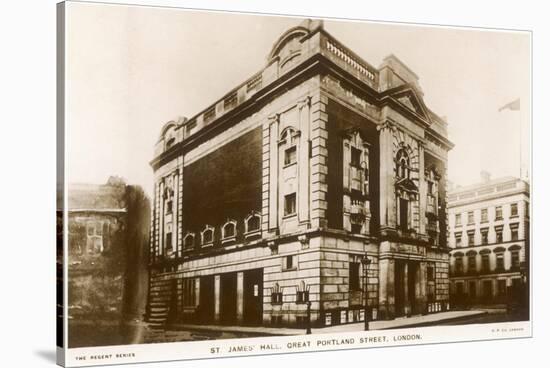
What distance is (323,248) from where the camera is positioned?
1252 cm

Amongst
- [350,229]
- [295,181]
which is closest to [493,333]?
[350,229]

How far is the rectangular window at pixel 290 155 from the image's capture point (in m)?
12.6

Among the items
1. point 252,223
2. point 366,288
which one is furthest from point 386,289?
point 252,223

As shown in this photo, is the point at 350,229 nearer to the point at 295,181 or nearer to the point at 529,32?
the point at 295,181

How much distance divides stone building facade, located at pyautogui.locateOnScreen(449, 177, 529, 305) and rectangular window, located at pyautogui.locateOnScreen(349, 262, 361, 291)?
1.83 m

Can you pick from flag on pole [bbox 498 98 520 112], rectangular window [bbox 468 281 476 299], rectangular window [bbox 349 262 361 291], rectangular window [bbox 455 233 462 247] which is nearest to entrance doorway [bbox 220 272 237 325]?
rectangular window [bbox 349 262 361 291]

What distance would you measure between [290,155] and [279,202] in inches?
25.8

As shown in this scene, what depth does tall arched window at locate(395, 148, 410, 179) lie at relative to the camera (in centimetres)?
1366

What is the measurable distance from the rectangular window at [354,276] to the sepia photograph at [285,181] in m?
0.03

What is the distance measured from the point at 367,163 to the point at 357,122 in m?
0.61

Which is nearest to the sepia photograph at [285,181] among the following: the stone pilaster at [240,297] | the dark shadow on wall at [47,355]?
the stone pilaster at [240,297]

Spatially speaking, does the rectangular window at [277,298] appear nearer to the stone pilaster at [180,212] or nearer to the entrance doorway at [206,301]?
the entrance doorway at [206,301]

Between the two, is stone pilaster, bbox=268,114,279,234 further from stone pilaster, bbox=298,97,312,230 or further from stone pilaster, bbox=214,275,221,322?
stone pilaster, bbox=214,275,221,322

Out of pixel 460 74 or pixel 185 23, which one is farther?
pixel 460 74
